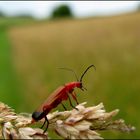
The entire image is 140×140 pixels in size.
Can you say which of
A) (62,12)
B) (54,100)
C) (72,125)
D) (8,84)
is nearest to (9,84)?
(8,84)

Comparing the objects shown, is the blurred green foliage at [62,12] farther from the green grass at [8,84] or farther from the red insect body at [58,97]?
the red insect body at [58,97]

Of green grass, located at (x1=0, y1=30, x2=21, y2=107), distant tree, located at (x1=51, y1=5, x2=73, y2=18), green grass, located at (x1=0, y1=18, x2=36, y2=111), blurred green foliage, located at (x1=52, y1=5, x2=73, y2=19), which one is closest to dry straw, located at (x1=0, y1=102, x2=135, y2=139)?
green grass, located at (x1=0, y1=18, x2=36, y2=111)

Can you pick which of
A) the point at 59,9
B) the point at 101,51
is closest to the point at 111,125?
the point at 101,51

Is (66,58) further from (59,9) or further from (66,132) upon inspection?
(59,9)

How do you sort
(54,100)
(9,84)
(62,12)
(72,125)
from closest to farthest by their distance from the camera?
(72,125) → (54,100) → (9,84) → (62,12)

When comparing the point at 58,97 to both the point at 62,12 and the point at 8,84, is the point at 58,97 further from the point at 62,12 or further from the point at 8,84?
the point at 62,12
